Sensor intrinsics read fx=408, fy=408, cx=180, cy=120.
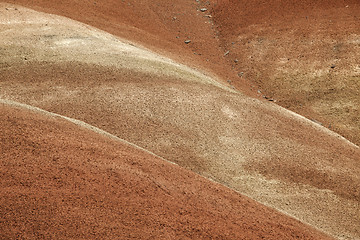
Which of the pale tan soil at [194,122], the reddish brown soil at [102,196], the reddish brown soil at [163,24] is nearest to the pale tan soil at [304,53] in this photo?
the reddish brown soil at [163,24]

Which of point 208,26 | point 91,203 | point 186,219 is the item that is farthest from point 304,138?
point 208,26

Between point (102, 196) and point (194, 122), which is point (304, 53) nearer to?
point (194, 122)

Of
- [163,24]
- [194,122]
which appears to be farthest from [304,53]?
[194,122]

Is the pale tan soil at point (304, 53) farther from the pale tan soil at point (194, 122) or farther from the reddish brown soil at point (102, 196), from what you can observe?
the reddish brown soil at point (102, 196)

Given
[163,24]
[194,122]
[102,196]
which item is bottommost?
[163,24]

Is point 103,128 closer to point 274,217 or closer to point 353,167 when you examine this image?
point 274,217

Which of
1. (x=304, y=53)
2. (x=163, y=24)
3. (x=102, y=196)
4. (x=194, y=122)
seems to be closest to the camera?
(x=102, y=196)
